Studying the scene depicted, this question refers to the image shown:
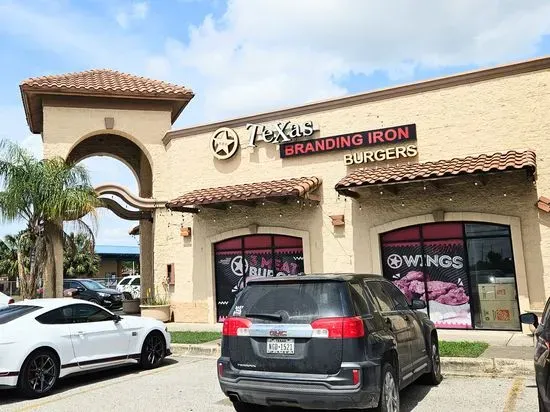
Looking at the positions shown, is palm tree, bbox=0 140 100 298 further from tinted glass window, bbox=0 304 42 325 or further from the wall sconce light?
tinted glass window, bbox=0 304 42 325

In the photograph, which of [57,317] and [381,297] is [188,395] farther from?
[381,297]

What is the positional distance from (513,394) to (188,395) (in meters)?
4.43

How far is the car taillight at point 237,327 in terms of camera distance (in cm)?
576

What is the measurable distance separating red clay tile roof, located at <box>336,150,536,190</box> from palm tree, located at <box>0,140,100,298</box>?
7.84 meters

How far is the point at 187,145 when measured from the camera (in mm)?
16500

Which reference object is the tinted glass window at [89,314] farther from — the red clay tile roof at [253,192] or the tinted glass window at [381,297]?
the red clay tile roof at [253,192]

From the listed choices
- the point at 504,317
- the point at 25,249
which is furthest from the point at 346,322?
the point at 25,249

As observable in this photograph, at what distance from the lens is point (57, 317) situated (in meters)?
8.50

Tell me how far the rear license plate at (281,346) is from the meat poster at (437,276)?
7.87m

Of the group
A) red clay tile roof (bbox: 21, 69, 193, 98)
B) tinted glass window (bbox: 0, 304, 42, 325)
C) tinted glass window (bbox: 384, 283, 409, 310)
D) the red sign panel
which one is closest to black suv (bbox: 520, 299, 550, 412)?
tinted glass window (bbox: 384, 283, 409, 310)

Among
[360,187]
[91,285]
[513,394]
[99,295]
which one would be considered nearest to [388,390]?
[513,394]

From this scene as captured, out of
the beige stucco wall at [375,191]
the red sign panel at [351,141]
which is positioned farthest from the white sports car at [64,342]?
the red sign panel at [351,141]

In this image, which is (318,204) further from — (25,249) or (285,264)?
(25,249)

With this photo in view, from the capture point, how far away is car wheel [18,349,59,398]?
300 inches
